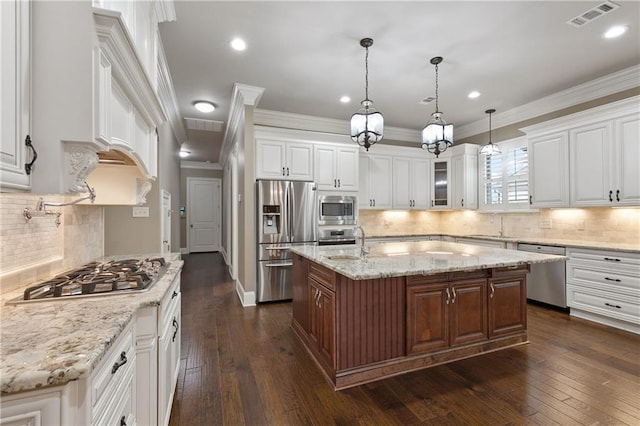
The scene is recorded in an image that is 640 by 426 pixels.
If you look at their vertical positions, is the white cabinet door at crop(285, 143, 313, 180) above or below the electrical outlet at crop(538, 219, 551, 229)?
above

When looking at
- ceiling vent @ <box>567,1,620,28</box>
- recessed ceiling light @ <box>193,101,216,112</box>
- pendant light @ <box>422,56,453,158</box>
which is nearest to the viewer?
ceiling vent @ <box>567,1,620,28</box>

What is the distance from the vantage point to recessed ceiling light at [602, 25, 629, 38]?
2.74 metres

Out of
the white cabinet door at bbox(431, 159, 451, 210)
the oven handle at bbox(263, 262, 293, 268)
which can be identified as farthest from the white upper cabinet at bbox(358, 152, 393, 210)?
the oven handle at bbox(263, 262, 293, 268)

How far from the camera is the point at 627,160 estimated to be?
332 cm

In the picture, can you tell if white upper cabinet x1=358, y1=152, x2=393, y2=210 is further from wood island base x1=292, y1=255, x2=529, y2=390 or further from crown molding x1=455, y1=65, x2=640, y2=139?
wood island base x1=292, y1=255, x2=529, y2=390

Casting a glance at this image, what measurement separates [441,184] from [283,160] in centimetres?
330

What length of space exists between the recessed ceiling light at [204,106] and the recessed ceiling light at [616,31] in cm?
484

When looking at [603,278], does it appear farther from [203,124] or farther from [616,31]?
[203,124]

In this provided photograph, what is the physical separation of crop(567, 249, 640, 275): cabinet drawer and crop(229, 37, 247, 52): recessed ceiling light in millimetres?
4554

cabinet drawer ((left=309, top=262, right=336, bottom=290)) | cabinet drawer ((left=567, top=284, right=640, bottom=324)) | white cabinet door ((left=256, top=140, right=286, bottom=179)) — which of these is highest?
white cabinet door ((left=256, top=140, right=286, bottom=179))

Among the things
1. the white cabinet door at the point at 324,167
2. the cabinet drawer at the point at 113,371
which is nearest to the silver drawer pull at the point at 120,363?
the cabinet drawer at the point at 113,371

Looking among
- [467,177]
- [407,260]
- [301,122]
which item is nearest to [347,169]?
[301,122]

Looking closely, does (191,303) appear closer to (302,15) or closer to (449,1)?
(302,15)

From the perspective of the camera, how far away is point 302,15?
2529 millimetres
